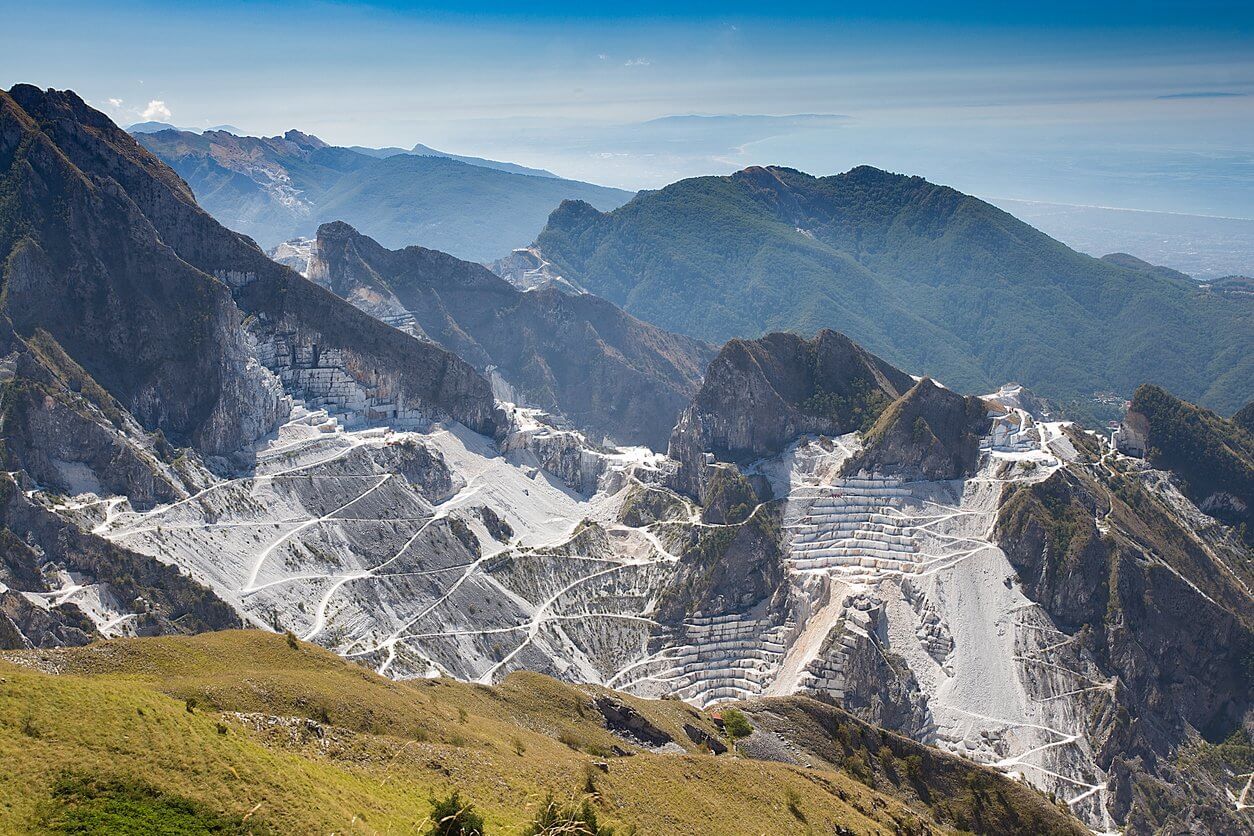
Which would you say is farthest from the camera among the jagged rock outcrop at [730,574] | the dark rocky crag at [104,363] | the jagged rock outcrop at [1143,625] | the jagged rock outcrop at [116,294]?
the jagged rock outcrop at [730,574]

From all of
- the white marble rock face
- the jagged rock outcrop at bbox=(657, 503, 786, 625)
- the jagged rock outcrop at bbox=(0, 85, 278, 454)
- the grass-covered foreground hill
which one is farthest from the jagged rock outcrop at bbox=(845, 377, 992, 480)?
the jagged rock outcrop at bbox=(0, 85, 278, 454)

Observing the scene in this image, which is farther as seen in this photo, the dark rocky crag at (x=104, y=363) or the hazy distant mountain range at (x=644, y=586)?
the dark rocky crag at (x=104, y=363)

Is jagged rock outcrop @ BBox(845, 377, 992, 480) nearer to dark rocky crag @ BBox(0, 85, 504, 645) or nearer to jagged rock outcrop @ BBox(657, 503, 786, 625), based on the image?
jagged rock outcrop @ BBox(657, 503, 786, 625)

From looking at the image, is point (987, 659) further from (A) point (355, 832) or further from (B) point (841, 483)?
(A) point (355, 832)

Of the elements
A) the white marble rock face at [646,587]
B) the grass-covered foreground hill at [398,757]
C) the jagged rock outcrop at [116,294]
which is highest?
the jagged rock outcrop at [116,294]

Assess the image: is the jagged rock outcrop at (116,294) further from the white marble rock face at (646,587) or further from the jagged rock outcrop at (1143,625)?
the jagged rock outcrop at (1143,625)

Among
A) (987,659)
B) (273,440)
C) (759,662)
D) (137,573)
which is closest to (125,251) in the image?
(273,440)

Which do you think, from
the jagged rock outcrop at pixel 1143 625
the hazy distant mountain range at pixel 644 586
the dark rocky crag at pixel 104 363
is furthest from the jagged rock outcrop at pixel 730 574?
the dark rocky crag at pixel 104 363
